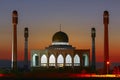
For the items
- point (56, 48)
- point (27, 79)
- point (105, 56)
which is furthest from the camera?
point (56, 48)

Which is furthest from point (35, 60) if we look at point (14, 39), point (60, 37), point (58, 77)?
point (58, 77)

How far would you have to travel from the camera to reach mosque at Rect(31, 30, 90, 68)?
127625 millimetres

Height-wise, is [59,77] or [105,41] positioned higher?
[105,41]

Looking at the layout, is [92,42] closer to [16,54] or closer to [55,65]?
[55,65]

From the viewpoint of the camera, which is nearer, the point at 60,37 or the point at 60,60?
the point at 60,60

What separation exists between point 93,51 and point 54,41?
10.1 metres

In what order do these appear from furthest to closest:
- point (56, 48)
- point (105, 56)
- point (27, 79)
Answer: point (56, 48) < point (105, 56) < point (27, 79)

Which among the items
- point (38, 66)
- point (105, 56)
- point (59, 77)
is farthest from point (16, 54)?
point (59, 77)

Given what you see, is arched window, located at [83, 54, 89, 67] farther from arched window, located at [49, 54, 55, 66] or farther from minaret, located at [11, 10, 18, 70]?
minaret, located at [11, 10, 18, 70]

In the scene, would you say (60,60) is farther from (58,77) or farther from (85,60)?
(58,77)

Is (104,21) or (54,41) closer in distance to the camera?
(104,21)

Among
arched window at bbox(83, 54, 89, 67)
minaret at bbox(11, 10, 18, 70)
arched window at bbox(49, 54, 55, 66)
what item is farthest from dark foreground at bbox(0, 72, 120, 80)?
arched window at bbox(83, 54, 89, 67)

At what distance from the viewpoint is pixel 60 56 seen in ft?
420

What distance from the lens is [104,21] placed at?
4663 inches
